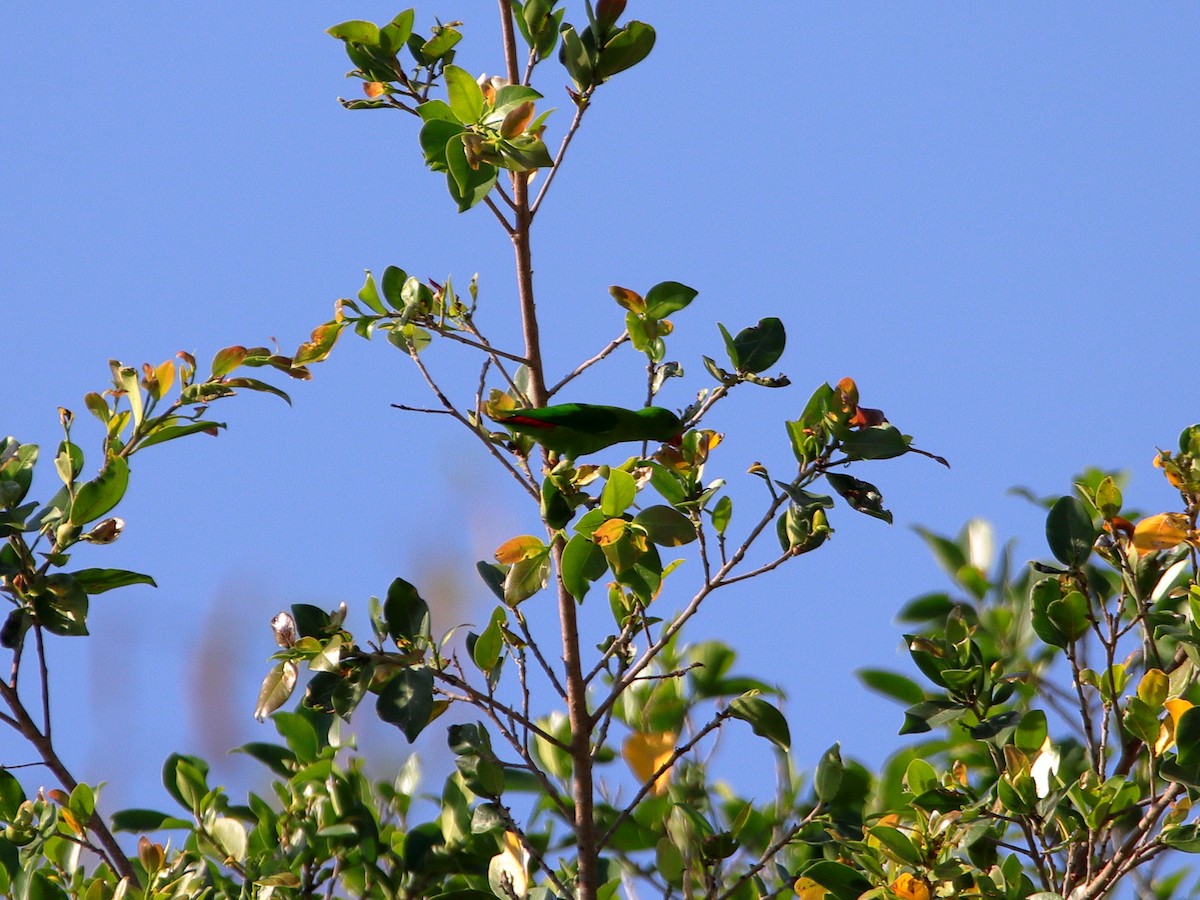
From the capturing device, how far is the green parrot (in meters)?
2.16

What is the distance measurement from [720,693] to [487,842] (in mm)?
639

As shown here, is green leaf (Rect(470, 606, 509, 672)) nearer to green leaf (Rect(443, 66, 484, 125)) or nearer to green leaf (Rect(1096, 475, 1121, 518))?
green leaf (Rect(443, 66, 484, 125))

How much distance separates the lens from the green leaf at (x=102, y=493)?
233 centimetres

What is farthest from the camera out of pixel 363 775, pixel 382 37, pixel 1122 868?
pixel 363 775

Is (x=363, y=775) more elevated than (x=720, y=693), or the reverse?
(x=720, y=693)

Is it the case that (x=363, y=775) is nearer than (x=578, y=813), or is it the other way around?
(x=578, y=813)

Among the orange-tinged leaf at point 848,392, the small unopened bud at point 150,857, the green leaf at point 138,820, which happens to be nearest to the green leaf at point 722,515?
the orange-tinged leaf at point 848,392

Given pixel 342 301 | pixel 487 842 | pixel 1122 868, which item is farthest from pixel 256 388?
pixel 1122 868

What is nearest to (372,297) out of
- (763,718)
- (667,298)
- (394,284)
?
(394,284)

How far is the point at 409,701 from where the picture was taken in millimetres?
2082

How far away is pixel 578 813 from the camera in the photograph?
86.6 inches

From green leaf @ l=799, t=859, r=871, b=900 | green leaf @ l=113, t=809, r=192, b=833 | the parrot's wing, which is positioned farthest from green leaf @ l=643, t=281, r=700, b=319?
green leaf @ l=113, t=809, r=192, b=833

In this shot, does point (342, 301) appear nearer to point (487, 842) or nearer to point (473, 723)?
point (473, 723)

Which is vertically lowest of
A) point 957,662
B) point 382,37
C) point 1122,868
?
point 1122,868
